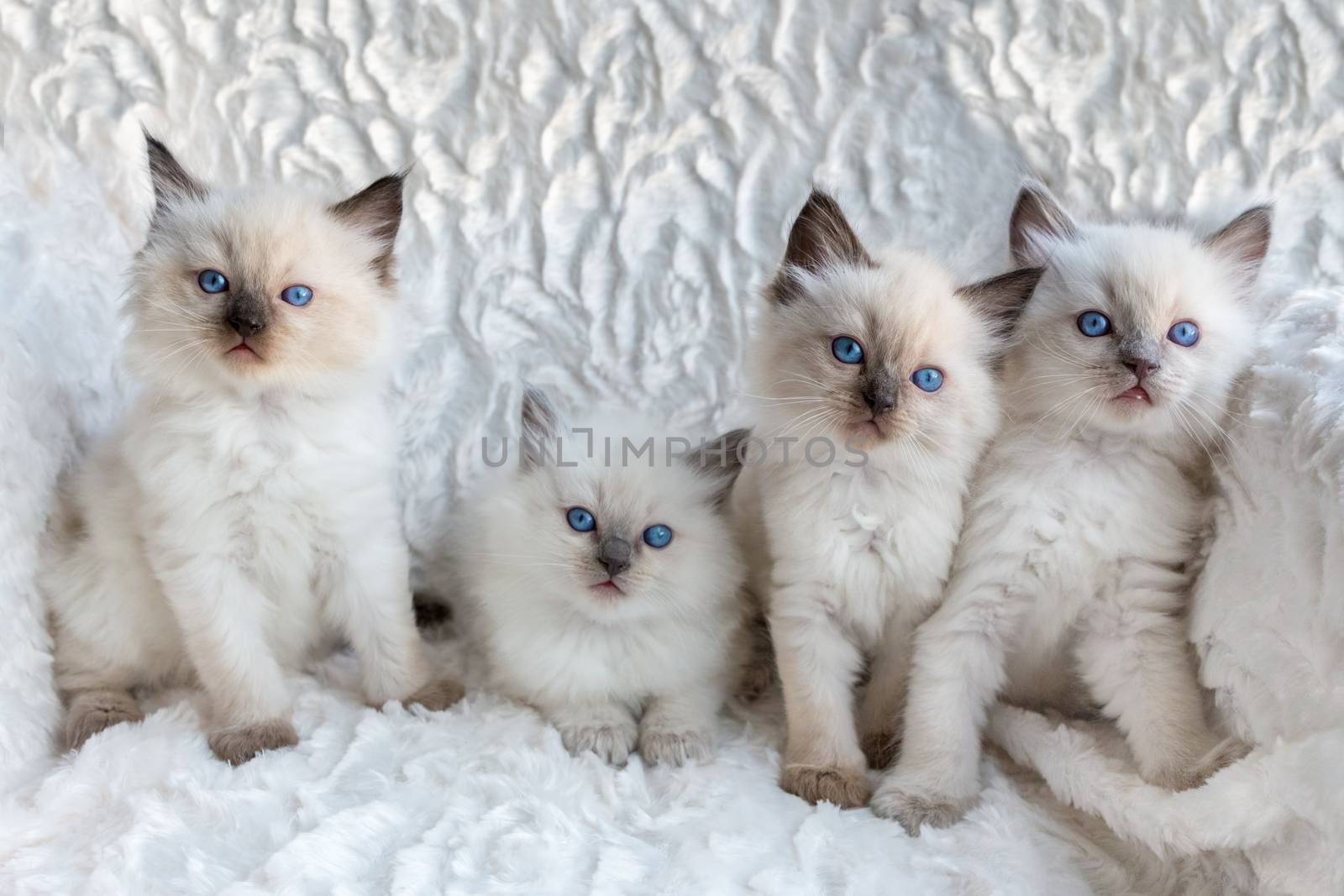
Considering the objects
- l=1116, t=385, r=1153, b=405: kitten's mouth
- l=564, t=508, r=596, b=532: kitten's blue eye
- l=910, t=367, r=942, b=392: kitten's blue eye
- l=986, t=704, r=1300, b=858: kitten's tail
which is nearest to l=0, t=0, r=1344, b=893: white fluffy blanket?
l=986, t=704, r=1300, b=858: kitten's tail

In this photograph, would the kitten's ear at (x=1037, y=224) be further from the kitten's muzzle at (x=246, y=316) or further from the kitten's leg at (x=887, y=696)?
the kitten's muzzle at (x=246, y=316)

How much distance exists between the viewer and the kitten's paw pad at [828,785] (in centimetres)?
136

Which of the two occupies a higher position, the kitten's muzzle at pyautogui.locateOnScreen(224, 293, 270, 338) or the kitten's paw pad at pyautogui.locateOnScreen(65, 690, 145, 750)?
the kitten's muzzle at pyautogui.locateOnScreen(224, 293, 270, 338)

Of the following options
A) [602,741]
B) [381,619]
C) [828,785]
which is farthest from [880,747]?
[381,619]

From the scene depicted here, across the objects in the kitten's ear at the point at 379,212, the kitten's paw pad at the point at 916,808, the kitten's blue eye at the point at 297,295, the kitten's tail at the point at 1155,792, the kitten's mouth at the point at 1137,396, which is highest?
the kitten's ear at the point at 379,212

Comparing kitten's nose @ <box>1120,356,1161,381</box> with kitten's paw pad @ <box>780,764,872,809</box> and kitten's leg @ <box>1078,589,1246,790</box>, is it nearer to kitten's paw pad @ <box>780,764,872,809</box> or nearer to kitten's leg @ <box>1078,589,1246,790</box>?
kitten's leg @ <box>1078,589,1246,790</box>

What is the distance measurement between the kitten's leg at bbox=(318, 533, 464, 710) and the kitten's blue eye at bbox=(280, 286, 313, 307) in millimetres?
326

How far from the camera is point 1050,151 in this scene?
181 centimetres

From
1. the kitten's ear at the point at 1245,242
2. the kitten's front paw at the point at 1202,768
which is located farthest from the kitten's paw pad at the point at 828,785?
the kitten's ear at the point at 1245,242

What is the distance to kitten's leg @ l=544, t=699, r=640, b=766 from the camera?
147 centimetres

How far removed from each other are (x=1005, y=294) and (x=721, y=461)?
0.47 meters

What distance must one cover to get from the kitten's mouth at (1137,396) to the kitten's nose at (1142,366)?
0.01 meters

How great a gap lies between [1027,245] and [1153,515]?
16.4 inches

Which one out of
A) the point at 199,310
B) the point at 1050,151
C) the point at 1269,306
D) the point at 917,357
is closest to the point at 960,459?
the point at 917,357
